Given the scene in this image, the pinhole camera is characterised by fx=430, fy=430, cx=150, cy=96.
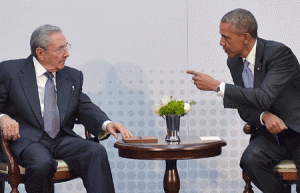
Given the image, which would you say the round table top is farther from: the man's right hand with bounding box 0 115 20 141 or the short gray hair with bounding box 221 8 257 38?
the short gray hair with bounding box 221 8 257 38

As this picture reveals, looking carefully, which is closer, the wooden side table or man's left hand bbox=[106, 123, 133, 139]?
the wooden side table

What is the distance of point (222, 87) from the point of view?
121 inches

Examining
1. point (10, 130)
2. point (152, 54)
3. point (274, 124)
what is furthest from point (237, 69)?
point (10, 130)

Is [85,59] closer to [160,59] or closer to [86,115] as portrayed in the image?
[160,59]

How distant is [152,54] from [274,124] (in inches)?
68.4

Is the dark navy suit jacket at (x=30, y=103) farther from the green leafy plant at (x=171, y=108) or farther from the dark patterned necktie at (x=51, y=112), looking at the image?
the green leafy plant at (x=171, y=108)

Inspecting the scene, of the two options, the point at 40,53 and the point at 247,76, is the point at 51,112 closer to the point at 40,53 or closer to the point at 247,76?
the point at 40,53

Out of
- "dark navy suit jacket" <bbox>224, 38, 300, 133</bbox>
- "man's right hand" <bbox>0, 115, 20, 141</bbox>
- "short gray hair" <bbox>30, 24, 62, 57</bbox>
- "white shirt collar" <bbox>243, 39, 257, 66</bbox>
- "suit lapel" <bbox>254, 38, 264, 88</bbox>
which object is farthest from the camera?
"short gray hair" <bbox>30, 24, 62, 57</bbox>

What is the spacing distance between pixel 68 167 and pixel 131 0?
6.57 feet

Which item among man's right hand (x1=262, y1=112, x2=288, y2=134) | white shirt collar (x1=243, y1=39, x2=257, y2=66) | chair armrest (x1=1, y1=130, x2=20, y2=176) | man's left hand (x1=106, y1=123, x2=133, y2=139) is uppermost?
white shirt collar (x1=243, y1=39, x2=257, y2=66)

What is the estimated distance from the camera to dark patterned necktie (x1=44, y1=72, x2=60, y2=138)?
3248 mm

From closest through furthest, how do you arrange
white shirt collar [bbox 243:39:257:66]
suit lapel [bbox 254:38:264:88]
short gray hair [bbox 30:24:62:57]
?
suit lapel [bbox 254:38:264:88] → white shirt collar [bbox 243:39:257:66] → short gray hair [bbox 30:24:62:57]

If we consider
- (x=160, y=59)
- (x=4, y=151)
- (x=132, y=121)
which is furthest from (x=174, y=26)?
(x=4, y=151)

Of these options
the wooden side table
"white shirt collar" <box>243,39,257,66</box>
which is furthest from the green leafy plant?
"white shirt collar" <box>243,39,257,66</box>
